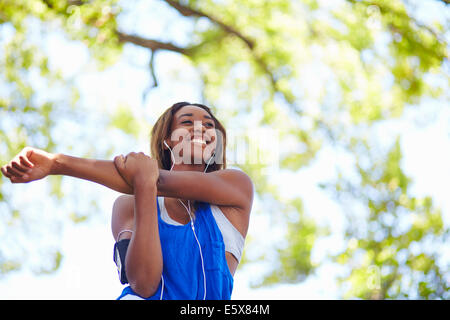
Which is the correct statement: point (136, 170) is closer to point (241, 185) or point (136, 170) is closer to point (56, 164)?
point (56, 164)

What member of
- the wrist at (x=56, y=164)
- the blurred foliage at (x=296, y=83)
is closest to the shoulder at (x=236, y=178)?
the wrist at (x=56, y=164)

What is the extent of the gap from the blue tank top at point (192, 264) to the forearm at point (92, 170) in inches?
9.0

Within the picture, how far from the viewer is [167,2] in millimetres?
5289

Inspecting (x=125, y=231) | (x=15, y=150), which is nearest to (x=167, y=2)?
(x=15, y=150)

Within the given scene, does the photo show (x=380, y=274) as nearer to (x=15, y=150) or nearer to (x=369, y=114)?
(x=369, y=114)

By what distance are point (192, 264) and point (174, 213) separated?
23 centimetres

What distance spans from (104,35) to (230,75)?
181 cm

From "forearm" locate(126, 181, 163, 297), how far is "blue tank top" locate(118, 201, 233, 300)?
0.18 ft

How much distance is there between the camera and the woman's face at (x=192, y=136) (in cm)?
182

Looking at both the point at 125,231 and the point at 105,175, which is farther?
the point at 125,231

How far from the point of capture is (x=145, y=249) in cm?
140

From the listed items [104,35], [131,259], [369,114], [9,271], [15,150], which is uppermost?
[104,35]

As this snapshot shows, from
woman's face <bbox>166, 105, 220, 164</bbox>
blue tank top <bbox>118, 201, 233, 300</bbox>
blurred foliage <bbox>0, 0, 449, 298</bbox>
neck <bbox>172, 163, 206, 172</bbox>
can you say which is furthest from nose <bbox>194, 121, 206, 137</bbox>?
blurred foliage <bbox>0, 0, 449, 298</bbox>
